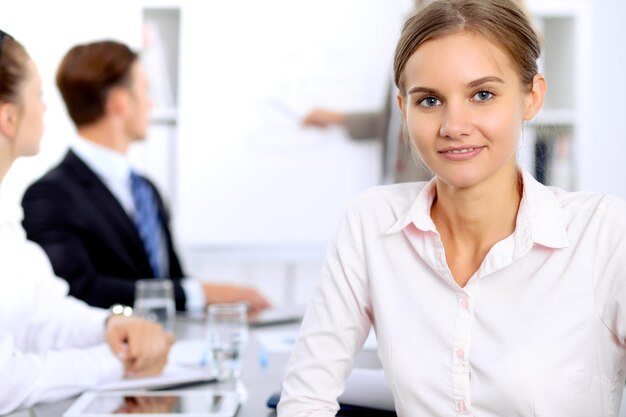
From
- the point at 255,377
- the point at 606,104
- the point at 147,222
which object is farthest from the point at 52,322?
the point at 606,104

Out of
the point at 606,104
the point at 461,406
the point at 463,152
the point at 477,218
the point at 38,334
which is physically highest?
the point at 606,104

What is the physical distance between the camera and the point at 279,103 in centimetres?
380

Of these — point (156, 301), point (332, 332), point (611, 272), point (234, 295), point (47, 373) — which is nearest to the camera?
point (611, 272)

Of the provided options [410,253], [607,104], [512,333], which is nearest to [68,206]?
[410,253]

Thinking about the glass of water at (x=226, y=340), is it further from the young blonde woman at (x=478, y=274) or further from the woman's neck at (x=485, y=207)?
the woman's neck at (x=485, y=207)

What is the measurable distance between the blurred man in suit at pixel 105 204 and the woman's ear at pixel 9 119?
886mm

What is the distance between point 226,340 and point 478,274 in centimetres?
61

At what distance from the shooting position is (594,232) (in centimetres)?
111

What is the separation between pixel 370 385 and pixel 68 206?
1597 mm

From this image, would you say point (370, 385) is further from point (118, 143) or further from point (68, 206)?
point (118, 143)

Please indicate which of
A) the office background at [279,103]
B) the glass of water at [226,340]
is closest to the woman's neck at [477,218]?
the glass of water at [226,340]

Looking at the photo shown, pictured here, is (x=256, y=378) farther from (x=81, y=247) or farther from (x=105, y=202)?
(x=105, y=202)

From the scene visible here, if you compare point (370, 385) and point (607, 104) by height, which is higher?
point (607, 104)

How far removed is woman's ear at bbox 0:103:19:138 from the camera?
1.52 m
